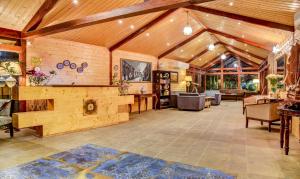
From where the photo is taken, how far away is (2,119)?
4.29m

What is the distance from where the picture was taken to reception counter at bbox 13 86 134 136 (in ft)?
14.4

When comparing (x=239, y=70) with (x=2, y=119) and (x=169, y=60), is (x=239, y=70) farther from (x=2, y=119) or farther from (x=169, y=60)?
(x=2, y=119)

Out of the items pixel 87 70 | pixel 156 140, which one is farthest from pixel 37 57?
pixel 156 140

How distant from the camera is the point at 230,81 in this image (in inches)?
671

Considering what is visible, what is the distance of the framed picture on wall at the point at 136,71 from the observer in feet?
28.4

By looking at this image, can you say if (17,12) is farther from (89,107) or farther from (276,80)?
(276,80)

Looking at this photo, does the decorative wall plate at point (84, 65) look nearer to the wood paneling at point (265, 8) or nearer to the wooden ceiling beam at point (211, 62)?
the wood paneling at point (265, 8)

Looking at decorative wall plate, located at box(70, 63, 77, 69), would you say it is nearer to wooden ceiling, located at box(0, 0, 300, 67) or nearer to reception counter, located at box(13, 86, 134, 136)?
Result: wooden ceiling, located at box(0, 0, 300, 67)

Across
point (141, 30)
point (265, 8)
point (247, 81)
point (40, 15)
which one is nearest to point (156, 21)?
point (141, 30)

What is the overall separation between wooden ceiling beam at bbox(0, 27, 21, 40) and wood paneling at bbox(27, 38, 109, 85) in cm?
39

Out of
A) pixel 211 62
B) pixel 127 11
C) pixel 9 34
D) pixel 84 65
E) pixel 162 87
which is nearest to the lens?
pixel 127 11

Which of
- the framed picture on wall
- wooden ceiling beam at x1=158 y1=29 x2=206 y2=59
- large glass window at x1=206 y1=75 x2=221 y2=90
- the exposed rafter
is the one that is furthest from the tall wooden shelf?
large glass window at x1=206 y1=75 x2=221 y2=90

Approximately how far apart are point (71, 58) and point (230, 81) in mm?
14015

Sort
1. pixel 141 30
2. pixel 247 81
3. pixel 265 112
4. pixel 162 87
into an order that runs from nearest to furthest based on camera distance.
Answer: pixel 265 112 < pixel 141 30 < pixel 162 87 < pixel 247 81
